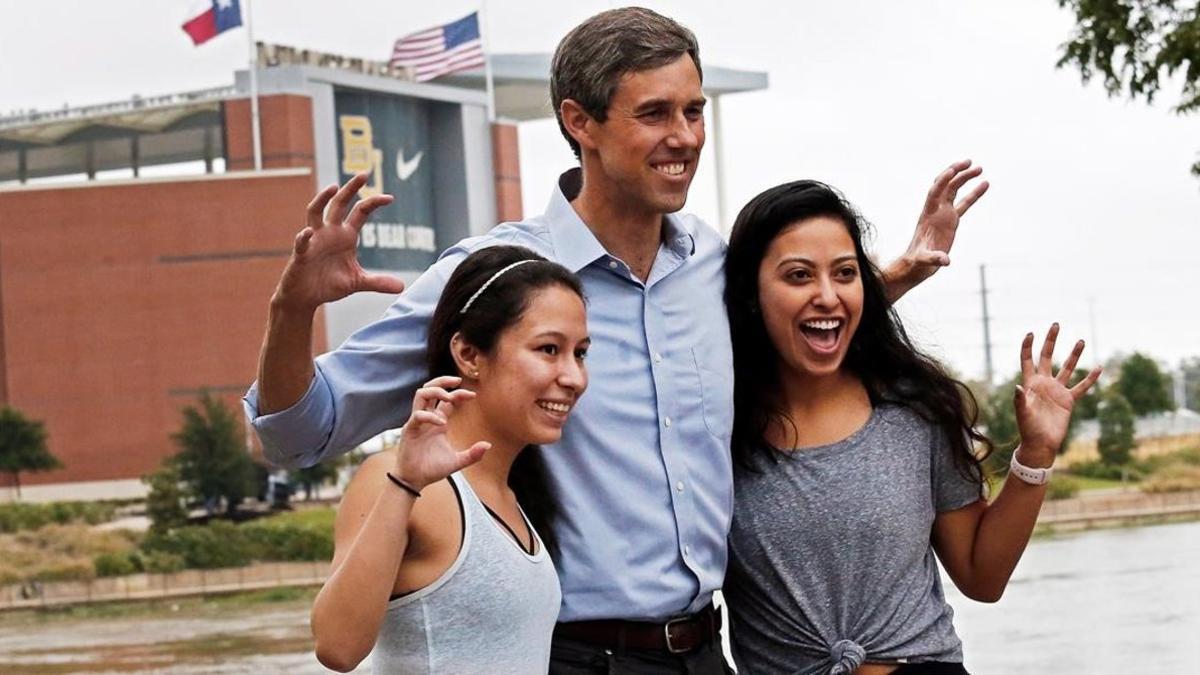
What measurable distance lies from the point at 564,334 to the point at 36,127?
68.2m

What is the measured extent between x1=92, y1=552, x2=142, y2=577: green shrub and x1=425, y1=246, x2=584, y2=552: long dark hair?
29.1 m

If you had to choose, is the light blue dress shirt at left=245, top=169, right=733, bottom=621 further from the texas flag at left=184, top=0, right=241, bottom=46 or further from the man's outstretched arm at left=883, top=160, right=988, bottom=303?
the texas flag at left=184, top=0, right=241, bottom=46

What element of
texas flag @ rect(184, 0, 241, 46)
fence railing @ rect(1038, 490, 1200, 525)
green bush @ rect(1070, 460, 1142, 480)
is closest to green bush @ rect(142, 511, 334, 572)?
fence railing @ rect(1038, 490, 1200, 525)

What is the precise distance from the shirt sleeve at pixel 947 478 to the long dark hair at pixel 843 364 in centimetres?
1

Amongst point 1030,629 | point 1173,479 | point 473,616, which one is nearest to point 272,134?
point 1173,479

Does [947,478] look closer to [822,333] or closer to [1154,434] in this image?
[822,333]

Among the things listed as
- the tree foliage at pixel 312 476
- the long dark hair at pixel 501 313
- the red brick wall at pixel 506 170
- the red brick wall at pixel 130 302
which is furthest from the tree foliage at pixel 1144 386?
the long dark hair at pixel 501 313

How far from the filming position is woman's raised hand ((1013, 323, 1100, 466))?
4074 mm

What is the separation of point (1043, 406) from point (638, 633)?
93 cm

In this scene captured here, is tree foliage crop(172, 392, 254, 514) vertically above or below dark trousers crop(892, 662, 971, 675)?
below

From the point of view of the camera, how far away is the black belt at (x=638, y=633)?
146 inches

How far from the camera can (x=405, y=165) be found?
245 ft

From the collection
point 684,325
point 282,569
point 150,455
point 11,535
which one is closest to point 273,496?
point 11,535

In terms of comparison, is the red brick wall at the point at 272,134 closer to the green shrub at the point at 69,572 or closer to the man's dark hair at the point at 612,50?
the green shrub at the point at 69,572
